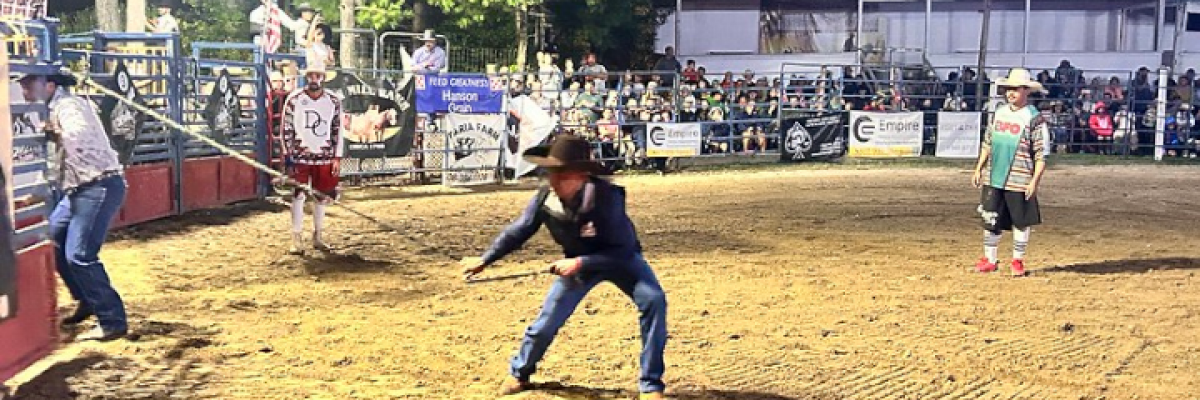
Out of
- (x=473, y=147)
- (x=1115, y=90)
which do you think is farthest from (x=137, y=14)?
(x=1115, y=90)

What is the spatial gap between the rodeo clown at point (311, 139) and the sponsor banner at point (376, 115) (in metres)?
5.85

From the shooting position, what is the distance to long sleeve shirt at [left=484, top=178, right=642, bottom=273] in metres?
5.70

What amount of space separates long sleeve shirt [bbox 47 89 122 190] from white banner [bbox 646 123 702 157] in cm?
1388

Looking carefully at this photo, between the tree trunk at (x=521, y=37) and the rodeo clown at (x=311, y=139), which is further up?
the tree trunk at (x=521, y=37)

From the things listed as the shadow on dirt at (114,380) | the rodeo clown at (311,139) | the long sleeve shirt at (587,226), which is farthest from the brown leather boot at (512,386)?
the rodeo clown at (311,139)

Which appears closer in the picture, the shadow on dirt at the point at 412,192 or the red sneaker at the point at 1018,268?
the red sneaker at the point at 1018,268

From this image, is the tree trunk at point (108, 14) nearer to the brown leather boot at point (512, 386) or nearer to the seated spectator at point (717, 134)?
the seated spectator at point (717, 134)

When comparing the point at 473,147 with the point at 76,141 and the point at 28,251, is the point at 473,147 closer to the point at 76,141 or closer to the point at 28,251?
the point at 76,141

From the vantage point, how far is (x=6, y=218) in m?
4.98

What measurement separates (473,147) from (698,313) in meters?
10.5

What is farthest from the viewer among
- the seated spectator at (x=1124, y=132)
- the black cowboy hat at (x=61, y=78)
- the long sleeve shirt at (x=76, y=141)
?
the seated spectator at (x=1124, y=132)

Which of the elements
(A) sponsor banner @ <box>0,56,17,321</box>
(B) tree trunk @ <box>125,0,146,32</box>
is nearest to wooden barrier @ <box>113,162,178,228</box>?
(B) tree trunk @ <box>125,0,146,32</box>

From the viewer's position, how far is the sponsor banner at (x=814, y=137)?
872 inches

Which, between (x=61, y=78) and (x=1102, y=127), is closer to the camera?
(x=61, y=78)
